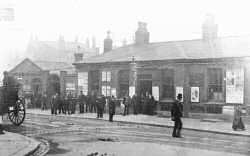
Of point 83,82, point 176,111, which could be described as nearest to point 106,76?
point 83,82

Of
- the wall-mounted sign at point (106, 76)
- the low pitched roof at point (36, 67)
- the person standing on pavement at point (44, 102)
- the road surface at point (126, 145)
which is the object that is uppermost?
the low pitched roof at point (36, 67)

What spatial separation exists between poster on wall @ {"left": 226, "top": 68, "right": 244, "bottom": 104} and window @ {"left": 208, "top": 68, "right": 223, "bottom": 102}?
680 millimetres

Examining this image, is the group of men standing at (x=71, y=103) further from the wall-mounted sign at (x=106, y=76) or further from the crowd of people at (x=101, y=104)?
the wall-mounted sign at (x=106, y=76)

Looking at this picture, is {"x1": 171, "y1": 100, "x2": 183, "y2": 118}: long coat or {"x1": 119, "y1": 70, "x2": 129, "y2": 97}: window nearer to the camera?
{"x1": 171, "y1": 100, "x2": 183, "y2": 118}: long coat

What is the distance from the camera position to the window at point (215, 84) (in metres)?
24.4

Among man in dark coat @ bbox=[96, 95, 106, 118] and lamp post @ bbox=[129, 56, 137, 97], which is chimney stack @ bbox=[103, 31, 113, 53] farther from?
man in dark coat @ bbox=[96, 95, 106, 118]

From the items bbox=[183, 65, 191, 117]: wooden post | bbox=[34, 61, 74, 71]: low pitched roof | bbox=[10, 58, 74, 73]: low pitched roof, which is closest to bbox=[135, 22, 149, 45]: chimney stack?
bbox=[183, 65, 191, 117]: wooden post

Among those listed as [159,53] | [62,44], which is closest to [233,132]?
[159,53]

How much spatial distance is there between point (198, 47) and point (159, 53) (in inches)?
113

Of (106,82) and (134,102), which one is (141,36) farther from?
(134,102)

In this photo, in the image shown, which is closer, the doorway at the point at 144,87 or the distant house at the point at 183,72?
the distant house at the point at 183,72

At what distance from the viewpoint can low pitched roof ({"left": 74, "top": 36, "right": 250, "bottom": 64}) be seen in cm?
2489

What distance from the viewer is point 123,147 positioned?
1149 centimetres

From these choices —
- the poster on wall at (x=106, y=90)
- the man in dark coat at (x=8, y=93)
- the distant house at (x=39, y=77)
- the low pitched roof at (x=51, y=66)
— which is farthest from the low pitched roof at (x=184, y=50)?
the man in dark coat at (x=8, y=93)
